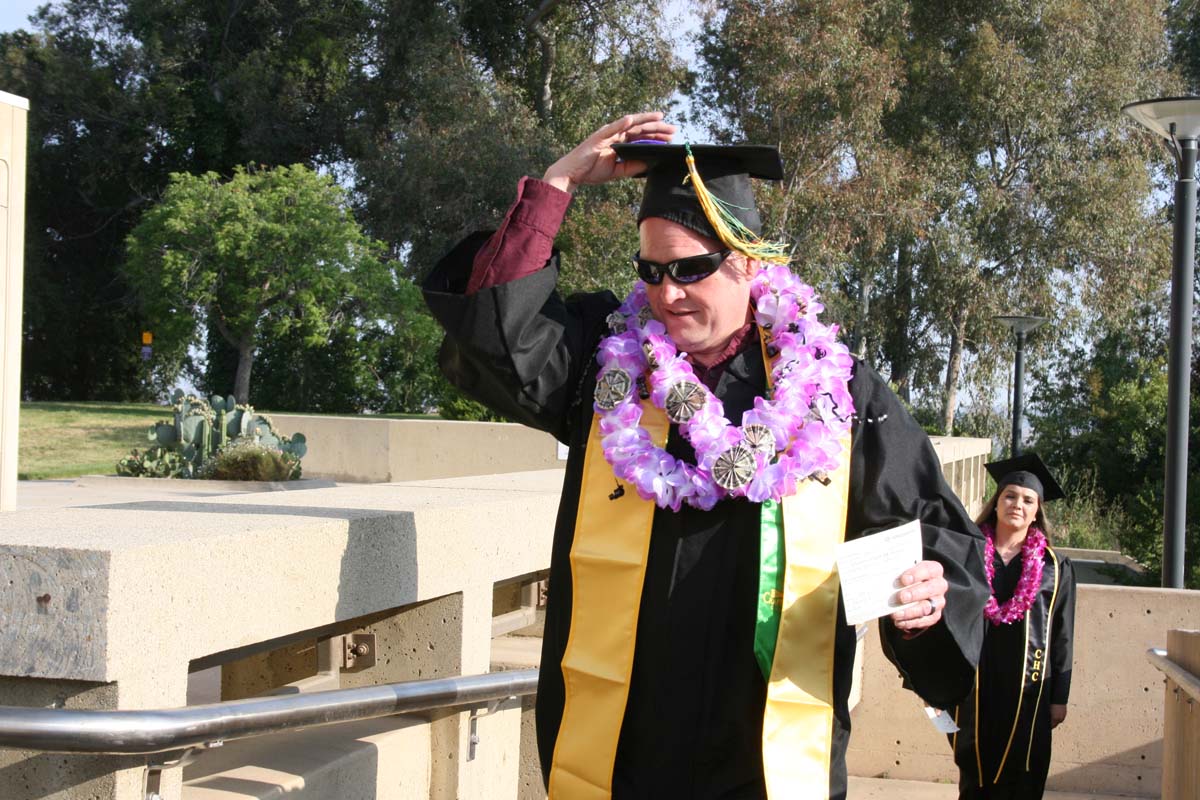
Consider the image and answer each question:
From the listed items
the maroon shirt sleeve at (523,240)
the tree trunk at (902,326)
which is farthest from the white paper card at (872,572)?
the tree trunk at (902,326)

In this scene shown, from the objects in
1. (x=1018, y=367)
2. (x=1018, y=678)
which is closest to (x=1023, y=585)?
(x=1018, y=678)

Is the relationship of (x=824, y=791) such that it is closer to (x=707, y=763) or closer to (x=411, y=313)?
(x=707, y=763)

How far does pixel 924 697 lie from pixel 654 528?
0.66 metres

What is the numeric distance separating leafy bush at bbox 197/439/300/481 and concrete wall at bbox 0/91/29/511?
855 centimetres

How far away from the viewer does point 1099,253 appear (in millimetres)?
33406

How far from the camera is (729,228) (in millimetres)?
2527

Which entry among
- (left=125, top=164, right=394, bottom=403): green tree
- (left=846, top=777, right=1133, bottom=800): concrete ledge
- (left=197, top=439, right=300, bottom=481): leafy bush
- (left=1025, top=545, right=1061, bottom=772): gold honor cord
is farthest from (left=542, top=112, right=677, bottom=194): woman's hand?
(left=125, top=164, right=394, bottom=403): green tree

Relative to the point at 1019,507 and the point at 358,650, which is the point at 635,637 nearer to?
the point at 358,650

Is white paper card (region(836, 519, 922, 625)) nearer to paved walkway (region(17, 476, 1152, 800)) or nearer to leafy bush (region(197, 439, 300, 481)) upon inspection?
paved walkway (region(17, 476, 1152, 800))

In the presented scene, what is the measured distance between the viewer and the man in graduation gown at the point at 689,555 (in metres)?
2.41

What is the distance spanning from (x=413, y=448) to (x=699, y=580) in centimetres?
1532

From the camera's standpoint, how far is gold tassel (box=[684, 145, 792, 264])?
2.50m

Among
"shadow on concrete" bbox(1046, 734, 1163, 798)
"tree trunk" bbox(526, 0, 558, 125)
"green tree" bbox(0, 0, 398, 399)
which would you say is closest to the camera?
"shadow on concrete" bbox(1046, 734, 1163, 798)

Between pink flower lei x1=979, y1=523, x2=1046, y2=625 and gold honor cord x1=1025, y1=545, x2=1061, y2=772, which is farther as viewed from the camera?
pink flower lei x1=979, y1=523, x2=1046, y2=625
